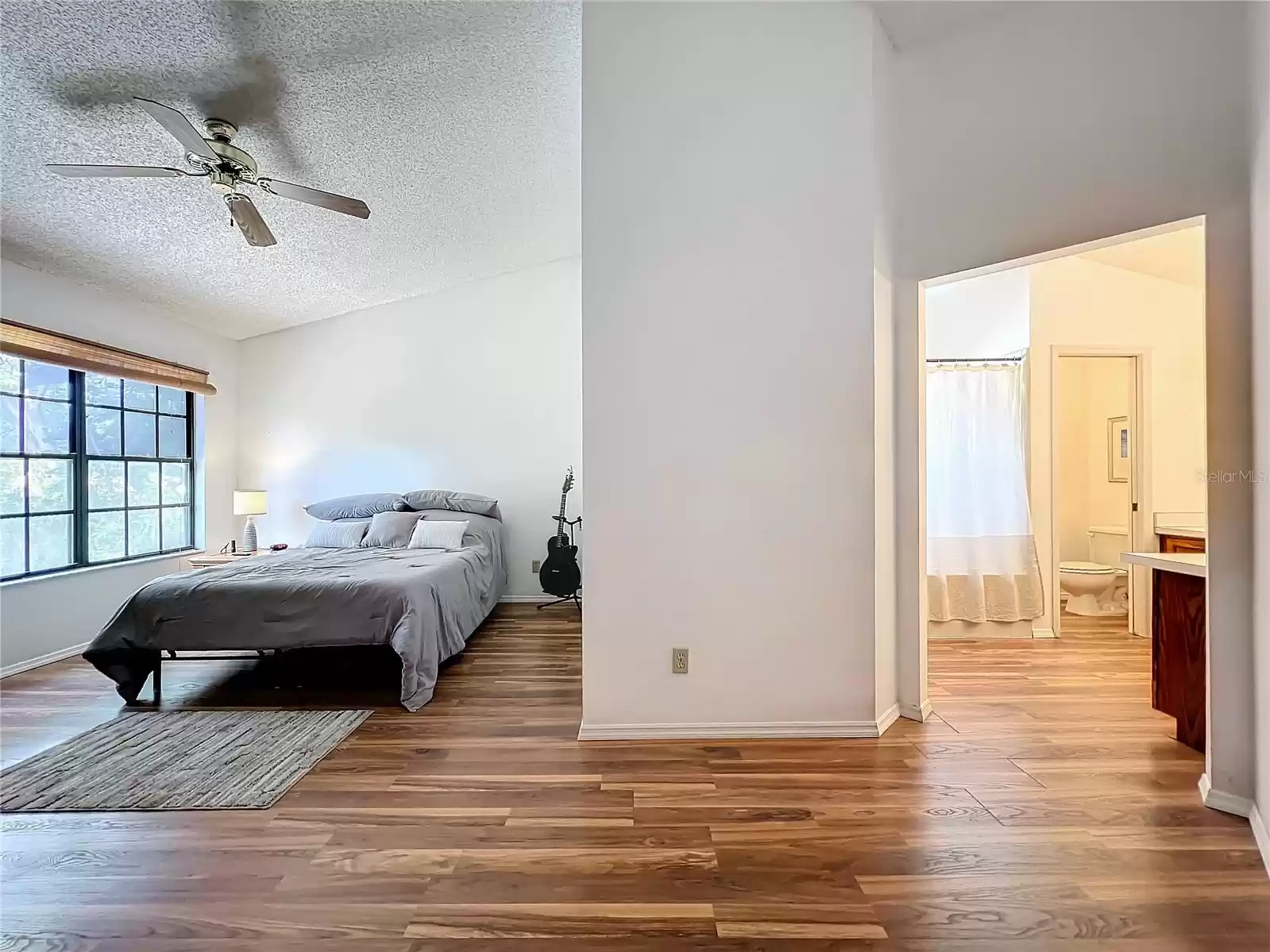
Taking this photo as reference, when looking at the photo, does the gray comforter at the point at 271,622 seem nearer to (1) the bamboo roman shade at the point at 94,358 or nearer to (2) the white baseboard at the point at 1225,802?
(1) the bamboo roman shade at the point at 94,358

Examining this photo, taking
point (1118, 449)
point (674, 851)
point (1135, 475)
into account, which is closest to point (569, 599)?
point (674, 851)

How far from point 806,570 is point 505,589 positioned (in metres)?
3.89

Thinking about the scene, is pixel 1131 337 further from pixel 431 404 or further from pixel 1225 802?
pixel 431 404

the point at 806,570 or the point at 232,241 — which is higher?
the point at 232,241

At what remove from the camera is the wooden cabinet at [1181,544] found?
4410 millimetres

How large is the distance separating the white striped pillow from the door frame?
4.27 meters

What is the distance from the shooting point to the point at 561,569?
5.80 m

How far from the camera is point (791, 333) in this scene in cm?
287

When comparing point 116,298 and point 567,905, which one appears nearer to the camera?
point 567,905

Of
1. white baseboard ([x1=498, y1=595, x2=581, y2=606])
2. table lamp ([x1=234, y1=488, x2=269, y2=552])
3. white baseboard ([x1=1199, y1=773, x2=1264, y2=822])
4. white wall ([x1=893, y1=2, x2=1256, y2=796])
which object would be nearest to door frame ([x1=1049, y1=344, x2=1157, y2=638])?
white wall ([x1=893, y1=2, x2=1256, y2=796])

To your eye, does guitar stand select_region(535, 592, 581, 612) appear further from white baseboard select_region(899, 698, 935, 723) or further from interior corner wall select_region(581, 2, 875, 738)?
white baseboard select_region(899, 698, 935, 723)

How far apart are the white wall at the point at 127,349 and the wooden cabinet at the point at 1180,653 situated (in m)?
5.99

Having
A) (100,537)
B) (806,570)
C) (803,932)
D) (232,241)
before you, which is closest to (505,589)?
(100,537)

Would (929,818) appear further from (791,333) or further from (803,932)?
(791,333)
